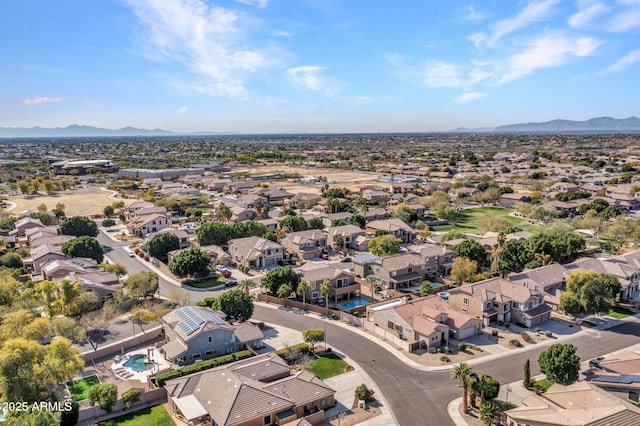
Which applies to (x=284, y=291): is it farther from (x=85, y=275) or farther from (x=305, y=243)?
(x=85, y=275)

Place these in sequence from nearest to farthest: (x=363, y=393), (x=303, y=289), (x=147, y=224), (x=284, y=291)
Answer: (x=363, y=393) → (x=303, y=289) → (x=284, y=291) → (x=147, y=224)

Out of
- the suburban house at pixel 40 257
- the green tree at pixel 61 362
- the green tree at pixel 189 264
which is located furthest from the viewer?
the suburban house at pixel 40 257

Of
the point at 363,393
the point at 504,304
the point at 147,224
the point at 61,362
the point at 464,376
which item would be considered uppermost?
the point at 61,362

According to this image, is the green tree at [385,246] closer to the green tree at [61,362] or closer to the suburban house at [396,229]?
the suburban house at [396,229]

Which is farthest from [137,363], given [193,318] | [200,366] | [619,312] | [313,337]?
[619,312]

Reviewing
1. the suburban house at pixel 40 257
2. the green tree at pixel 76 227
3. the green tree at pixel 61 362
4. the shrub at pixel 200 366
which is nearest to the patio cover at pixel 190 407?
the shrub at pixel 200 366

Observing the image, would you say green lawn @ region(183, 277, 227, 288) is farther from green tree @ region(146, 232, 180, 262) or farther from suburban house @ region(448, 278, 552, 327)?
suburban house @ region(448, 278, 552, 327)
